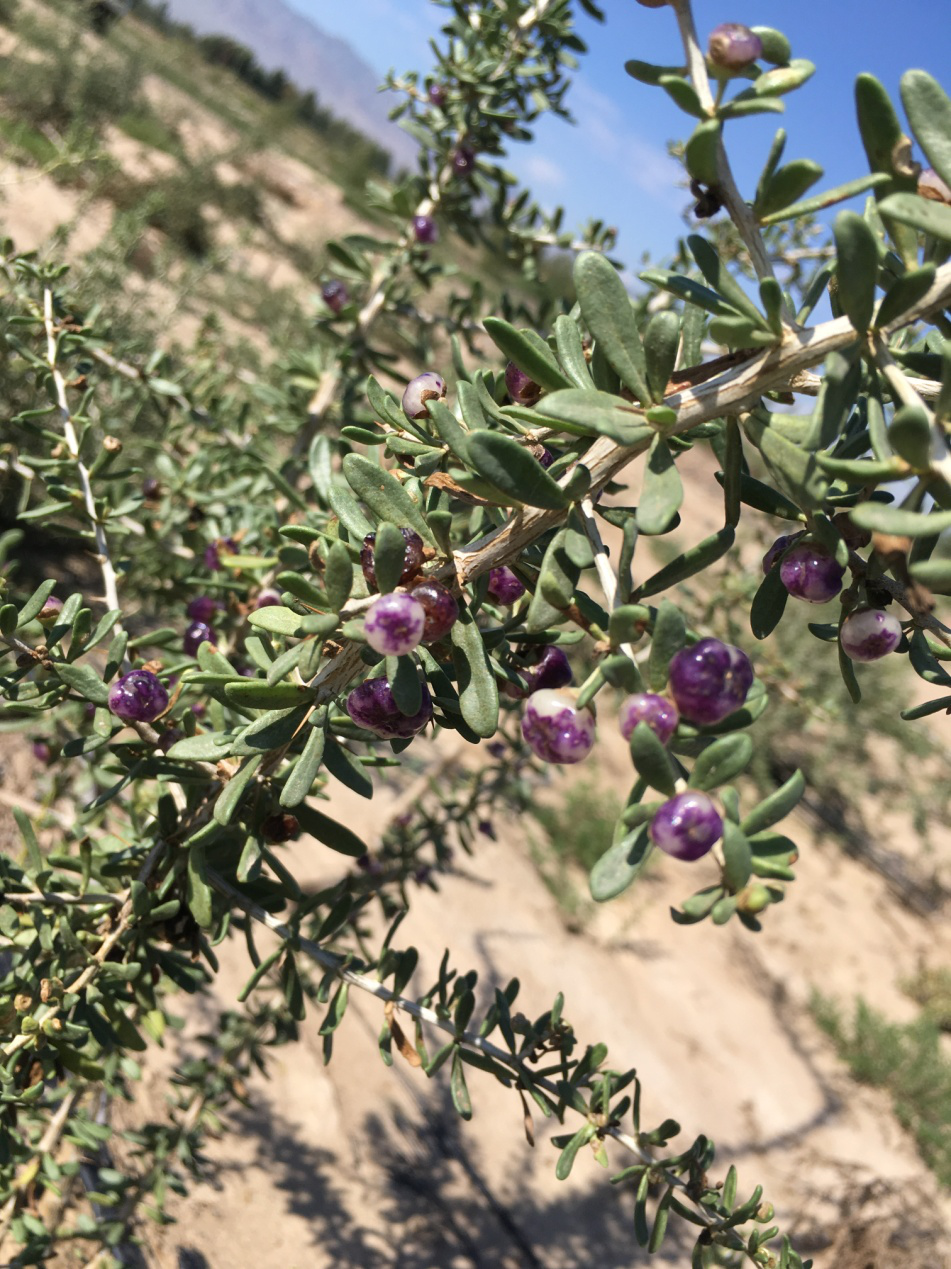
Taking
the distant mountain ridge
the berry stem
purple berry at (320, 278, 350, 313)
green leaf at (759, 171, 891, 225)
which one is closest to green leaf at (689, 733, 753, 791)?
green leaf at (759, 171, 891, 225)

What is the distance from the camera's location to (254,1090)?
220 centimetres

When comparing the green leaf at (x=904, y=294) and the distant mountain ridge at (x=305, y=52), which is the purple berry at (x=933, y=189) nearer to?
the green leaf at (x=904, y=294)

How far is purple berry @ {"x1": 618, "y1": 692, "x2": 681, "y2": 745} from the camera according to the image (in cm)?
53

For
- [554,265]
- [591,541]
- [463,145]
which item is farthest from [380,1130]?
[554,265]

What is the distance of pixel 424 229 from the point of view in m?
1.72

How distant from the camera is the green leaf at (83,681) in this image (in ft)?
2.86

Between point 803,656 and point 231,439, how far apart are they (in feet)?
20.0

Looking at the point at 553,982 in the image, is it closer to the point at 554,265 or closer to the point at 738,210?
the point at 738,210

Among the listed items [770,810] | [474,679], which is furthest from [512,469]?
[770,810]

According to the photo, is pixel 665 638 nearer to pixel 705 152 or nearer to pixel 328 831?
pixel 705 152

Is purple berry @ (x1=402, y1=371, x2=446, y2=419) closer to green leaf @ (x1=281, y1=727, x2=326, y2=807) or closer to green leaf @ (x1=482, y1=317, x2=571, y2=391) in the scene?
green leaf @ (x1=482, y1=317, x2=571, y2=391)

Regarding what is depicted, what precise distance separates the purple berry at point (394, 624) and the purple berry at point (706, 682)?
6.9 inches

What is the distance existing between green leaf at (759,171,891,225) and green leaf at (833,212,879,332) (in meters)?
0.04

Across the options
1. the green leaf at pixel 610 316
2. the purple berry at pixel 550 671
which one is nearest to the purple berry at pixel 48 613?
the purple berry at pixel 550 671
